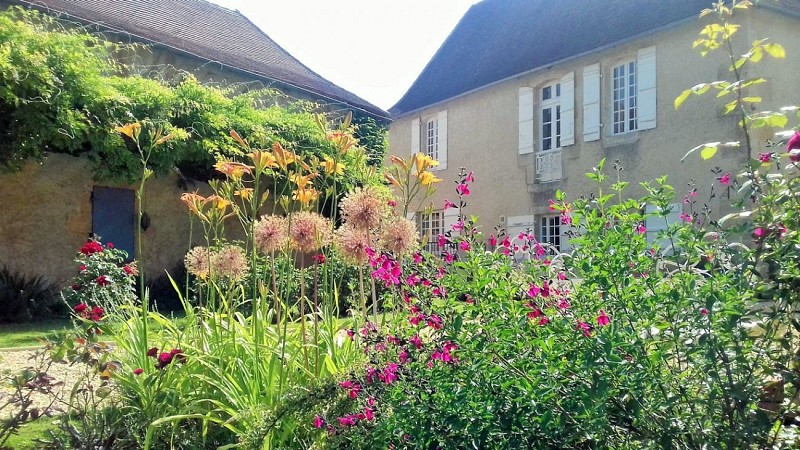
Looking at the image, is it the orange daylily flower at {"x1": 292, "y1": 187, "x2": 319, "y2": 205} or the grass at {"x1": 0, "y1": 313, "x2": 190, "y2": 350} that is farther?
the grass at {"x1": 0, "y1": 313, "x2": 190, "y2": 350}

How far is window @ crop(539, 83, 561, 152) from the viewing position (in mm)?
15180

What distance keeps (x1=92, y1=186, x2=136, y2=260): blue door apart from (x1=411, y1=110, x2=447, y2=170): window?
32.8 feet

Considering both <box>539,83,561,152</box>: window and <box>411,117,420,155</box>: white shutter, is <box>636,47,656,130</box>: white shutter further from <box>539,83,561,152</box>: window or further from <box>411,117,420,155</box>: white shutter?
<box>411,117,420,155</box>: white shutter

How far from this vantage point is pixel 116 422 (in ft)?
9.39

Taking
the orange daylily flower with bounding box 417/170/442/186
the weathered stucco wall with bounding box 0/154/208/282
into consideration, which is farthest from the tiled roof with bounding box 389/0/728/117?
the orange daylily flower with bounding box 417/170/442/186

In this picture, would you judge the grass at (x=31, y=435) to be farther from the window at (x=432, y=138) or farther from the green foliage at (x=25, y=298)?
the window at (x=432, y=138)

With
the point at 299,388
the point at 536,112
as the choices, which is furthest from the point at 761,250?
the point at 536,112

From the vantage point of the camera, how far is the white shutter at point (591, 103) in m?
13.9

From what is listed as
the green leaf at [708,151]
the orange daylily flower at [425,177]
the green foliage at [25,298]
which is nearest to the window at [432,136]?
the green foliage at [25,298]

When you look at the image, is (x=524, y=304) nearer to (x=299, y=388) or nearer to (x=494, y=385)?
(x=494, y=385)

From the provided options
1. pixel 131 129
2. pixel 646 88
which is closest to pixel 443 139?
pixel 646 88

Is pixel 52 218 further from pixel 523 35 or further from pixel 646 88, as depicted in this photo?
pixel 523 35

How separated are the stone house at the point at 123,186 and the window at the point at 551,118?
4197mm

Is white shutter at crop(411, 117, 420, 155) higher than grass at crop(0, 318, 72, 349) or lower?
higher
